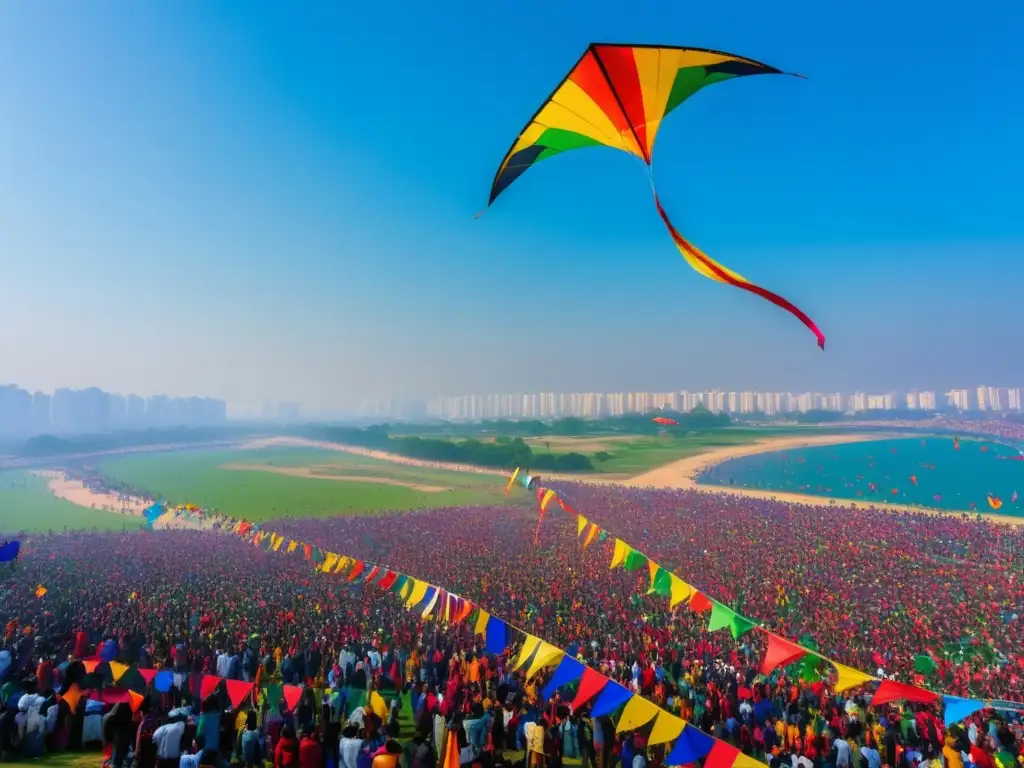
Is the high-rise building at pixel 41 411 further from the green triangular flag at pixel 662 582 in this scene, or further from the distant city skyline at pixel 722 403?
the green triangular flag at pixel 662 582

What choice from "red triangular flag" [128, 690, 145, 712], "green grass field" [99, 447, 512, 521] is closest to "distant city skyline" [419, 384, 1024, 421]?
"green grass field" [99, 447, 512, 521]

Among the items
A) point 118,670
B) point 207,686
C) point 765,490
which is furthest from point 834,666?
point 765,490

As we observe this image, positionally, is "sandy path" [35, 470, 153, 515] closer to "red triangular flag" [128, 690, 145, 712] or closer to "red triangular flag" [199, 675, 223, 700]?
"red triangular flag" [199, 675, 223, 700]

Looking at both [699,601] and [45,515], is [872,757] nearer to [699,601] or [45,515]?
[699,601]

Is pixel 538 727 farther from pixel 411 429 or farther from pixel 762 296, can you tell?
pixel 411 429

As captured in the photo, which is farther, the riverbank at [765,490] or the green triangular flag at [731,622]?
the riverbank at [765,490]

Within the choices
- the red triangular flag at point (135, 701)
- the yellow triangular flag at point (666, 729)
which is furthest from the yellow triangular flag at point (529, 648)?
the red triangular flag at point (135, 701)

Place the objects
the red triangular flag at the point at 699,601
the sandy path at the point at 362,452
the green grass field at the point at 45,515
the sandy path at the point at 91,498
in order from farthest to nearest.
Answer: the sandy path at the point at 362,452
the sandy path at the point at 91,498
the green grass field at the point at 45,515
the red triangular flag at the point at 699,601
